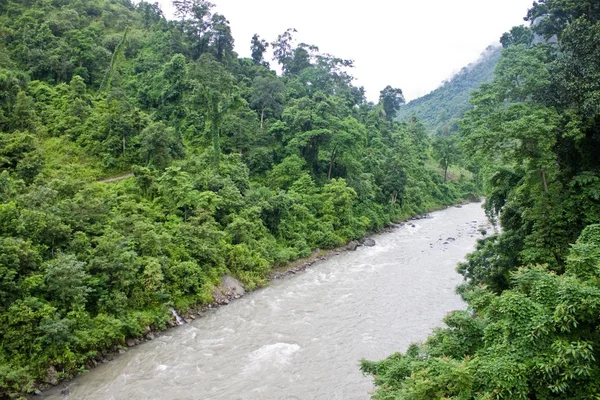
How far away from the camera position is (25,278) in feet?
46.8

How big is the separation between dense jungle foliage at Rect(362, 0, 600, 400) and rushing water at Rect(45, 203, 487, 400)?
11.2 ft

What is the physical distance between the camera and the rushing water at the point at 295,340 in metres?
13.5

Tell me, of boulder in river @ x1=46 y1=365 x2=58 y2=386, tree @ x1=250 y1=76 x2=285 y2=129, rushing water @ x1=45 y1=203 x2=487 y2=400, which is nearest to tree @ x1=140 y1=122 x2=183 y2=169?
rushing water @ x1=45 y1=203 x2=487 y2=400

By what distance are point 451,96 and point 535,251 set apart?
4812 inches

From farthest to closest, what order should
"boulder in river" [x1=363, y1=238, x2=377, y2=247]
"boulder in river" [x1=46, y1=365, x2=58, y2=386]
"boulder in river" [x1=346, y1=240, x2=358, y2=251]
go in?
1. "boulder in river" [x1=363, y1=238, x2=377, y2=247]
2. "boulder in river" [x1=346, y1=240, x2=358, y2=251]
3. "boulder in river" [x1=46, y1=365, x2=58, y2=386]

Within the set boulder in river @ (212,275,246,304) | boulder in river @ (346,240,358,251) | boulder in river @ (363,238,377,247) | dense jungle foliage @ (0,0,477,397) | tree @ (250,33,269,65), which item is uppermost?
tree @ (250,33,269,65)

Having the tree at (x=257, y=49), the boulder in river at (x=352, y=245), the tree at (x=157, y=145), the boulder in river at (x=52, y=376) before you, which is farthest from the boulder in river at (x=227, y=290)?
the tree at (x=257, y=49)

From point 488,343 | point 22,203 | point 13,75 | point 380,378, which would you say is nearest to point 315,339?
point 380,378

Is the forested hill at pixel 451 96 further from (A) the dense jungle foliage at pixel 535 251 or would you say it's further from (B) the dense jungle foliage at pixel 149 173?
(A) the dense jungle foliage at pixel 535 251

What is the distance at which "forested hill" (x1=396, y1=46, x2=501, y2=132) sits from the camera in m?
112

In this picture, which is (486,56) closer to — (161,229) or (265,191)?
(265,191)

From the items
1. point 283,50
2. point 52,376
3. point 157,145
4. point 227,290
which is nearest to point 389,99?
point 283,50

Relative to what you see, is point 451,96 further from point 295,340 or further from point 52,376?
point 52,376

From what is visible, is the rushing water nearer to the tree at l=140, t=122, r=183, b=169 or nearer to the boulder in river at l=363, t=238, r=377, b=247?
the boulder in river at l=363, t=238, r=377, b=247
